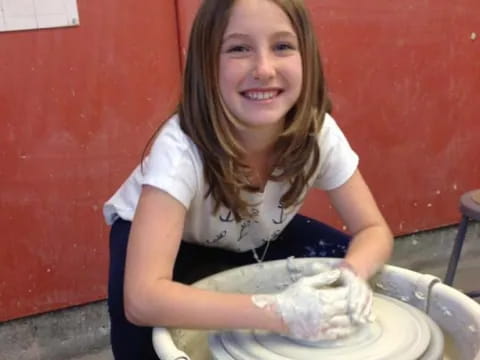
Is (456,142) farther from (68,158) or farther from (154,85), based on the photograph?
(68,158)

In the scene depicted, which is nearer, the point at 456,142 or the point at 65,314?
Answer: the point at 65,314

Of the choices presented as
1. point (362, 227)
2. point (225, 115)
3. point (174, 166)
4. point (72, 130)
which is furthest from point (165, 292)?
point (72, 130)

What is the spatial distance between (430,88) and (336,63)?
0.38m

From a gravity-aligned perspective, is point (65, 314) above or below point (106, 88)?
below

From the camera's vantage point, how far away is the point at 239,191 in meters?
1.13

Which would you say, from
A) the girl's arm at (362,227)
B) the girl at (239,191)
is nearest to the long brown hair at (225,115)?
the girl at (239,191)

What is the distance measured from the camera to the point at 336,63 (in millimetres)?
1981

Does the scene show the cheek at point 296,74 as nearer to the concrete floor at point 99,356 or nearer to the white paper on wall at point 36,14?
the white paper on wall at point 36,14

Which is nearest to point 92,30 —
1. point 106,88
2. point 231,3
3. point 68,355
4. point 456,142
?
point 106,88

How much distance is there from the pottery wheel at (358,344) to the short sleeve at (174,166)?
23cm

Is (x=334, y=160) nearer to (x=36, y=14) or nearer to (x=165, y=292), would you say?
(x=165, y=292)

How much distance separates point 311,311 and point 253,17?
0.45m

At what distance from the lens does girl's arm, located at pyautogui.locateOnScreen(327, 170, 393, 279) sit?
1.10m

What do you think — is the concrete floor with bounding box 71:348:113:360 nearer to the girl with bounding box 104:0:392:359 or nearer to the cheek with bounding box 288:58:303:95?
the girl with bounding box 104:0:392:359
